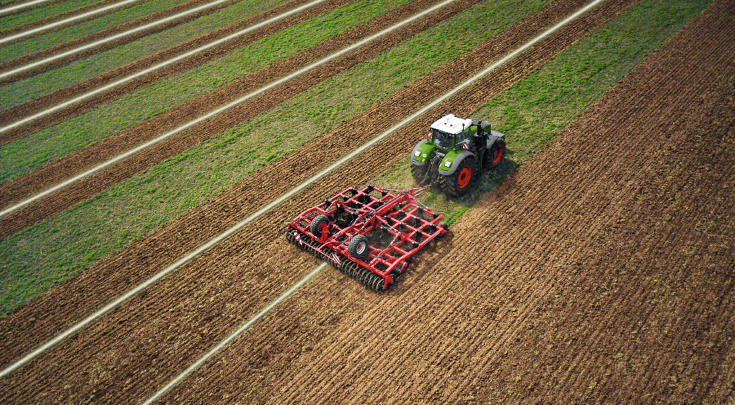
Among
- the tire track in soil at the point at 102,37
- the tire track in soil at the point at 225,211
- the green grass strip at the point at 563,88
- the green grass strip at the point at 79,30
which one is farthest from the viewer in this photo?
the green grass strip at the point at 79,30

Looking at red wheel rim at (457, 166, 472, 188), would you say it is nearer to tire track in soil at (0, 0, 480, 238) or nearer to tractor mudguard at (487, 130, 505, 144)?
tractor mudguard at (487, 130, 505, 144)

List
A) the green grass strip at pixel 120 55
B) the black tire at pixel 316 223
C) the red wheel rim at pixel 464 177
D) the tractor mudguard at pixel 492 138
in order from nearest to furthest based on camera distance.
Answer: the black tire at pixel 316 223, the red wheel rim at pixel 464 177, the tractor mudguard at pixel 492 138, the green grass strip at pixel 120 55

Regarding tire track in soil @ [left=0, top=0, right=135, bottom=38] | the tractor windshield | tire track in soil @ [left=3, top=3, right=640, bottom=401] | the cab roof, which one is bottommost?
tire track in soil @ [left=3, top=3, right=640, bottom=401]

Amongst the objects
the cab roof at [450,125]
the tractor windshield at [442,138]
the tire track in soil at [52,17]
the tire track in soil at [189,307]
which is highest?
the tire track in soil at [52,17]

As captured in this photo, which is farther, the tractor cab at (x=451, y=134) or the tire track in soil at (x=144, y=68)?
the tire track in soil at (x=144, y=68)

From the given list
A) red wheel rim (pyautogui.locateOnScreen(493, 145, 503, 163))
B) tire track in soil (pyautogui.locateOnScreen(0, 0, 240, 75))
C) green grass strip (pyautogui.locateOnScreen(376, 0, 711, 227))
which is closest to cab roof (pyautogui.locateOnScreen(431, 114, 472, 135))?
red wheel rim (pyautogui.locateOnScreen(493, 145, 503, 163))

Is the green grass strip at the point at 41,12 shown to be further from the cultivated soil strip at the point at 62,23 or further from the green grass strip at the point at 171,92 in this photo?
the green grass strip at the point at 171,92

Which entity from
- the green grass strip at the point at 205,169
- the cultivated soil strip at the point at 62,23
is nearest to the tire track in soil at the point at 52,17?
the cultivated soil strip at the point at 62,23
